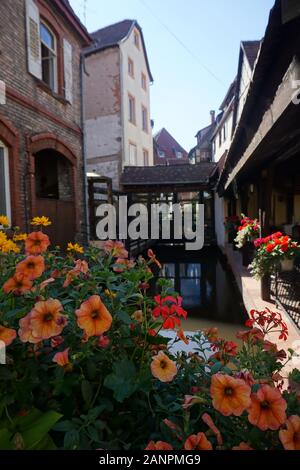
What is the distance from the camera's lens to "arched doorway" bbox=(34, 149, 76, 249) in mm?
7621

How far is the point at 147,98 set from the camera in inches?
810

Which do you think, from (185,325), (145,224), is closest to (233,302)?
(185,325)

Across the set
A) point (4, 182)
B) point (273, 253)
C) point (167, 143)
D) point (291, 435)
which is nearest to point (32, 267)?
point (291, 435)

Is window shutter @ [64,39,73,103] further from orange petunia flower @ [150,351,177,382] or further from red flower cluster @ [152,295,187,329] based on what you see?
orange petunia flower @ [150,351,177,382]

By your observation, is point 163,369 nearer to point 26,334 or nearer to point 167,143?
point 26,334

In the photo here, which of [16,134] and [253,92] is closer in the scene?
[253,92]

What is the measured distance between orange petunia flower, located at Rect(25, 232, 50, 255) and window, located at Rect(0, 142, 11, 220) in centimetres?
501

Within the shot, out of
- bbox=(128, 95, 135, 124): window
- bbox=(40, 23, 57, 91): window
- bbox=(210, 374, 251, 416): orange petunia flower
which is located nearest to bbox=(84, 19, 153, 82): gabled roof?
bbox=(128, 95, 135, 124): window

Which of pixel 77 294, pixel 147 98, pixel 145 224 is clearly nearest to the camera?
pixel 77 294

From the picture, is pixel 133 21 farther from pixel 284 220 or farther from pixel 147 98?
pixel 284 220

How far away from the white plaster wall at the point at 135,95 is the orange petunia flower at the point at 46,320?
51.5 ft

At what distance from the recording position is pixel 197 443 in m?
0.80

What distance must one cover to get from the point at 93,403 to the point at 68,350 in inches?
6.5

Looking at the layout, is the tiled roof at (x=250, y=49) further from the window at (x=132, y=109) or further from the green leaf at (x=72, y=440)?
the green leaf at (x=72, y=440)
